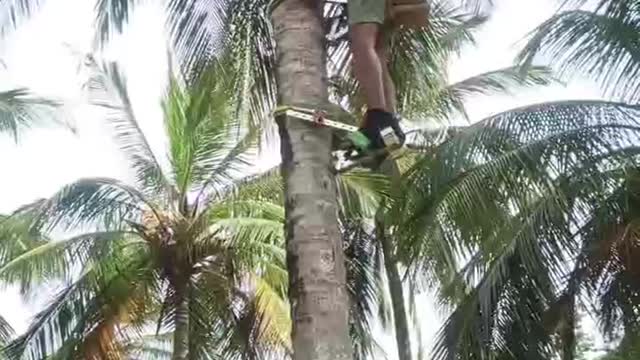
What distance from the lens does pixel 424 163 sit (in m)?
9.30

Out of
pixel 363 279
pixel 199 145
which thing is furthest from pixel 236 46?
pixel 363 279

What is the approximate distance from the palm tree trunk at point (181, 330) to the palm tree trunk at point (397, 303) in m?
2.54

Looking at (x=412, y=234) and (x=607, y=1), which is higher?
(x=607, y=1)

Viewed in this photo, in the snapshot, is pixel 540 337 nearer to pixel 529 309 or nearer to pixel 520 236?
pixel 529 309

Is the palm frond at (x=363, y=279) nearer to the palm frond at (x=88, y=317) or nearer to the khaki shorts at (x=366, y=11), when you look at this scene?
the palm frond at (x=88, y=317)

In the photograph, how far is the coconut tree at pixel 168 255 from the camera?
37.8ft

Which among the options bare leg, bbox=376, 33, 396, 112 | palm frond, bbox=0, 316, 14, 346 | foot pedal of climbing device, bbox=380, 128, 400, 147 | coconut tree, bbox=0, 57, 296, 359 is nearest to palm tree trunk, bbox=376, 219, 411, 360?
coconut tree, bbox=0, 57, 296, 359

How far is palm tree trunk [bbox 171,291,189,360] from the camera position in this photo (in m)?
11.8

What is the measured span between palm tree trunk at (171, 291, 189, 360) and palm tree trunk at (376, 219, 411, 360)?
8.32ft

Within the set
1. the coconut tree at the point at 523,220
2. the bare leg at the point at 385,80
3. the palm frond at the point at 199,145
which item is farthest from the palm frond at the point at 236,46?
the palm frond at the point at 199,145

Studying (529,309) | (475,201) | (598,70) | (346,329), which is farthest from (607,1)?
(346,329)

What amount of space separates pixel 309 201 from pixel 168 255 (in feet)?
27.4

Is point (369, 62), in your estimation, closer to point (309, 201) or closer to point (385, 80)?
point (385, 80)

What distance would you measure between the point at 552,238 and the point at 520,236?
499mm
